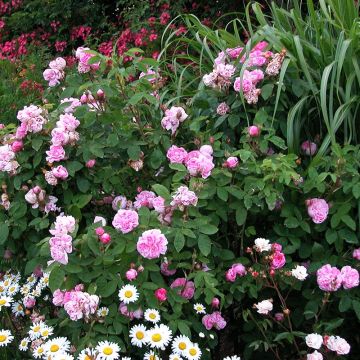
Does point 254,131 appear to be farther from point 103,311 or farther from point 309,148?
point 103,311

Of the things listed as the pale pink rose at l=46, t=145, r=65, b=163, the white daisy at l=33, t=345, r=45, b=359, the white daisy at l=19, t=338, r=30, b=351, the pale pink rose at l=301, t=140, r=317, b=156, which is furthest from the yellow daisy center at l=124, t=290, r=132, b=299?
the pale pink rose at l=301, t=140, r=317, b=156

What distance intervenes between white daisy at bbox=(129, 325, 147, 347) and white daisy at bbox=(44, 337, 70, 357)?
210mm

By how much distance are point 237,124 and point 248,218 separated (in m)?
0.38

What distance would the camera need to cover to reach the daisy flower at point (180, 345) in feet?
5.72

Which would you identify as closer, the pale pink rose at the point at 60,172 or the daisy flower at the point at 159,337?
the daisy flower at the point at 159,337

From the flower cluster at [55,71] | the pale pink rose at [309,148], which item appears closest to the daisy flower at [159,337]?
the pale pink rose at [309,148]

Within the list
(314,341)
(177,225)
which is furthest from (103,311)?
(314,341)

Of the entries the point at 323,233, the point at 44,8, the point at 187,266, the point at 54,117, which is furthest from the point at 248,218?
the point at 44,8

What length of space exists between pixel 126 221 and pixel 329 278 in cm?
69

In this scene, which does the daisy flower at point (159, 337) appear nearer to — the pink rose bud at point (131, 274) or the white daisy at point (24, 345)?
the pink rose bud at point (131, 274)

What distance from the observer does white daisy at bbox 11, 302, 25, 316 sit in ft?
7.50

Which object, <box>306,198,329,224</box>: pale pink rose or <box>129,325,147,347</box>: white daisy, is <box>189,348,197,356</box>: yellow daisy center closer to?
<box>129,325,147,347</box>: white daisy

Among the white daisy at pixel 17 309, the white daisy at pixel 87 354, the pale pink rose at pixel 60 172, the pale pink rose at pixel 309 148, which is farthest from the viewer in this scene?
the pale pink rose at pixel 309 148

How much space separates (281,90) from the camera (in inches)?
94.0
